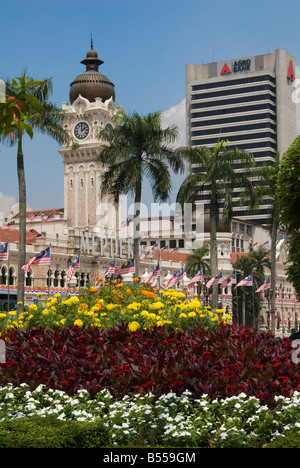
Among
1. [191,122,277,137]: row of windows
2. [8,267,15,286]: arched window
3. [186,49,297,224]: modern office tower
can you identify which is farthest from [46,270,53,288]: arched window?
[191,122,277,137]: row of windows

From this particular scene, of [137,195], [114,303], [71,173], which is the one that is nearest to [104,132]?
[137,195]

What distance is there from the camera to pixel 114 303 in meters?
16.3

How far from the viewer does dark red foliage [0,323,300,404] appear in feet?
30.6

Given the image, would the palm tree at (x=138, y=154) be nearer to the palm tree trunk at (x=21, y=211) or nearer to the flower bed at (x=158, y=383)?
the palm tree trunk at (x=21, y=211)

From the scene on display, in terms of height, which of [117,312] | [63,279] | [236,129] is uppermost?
[236,129]

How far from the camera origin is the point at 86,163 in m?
114

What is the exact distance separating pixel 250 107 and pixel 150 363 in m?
152

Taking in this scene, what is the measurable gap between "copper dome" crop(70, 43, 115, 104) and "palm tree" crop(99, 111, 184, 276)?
82.8 m

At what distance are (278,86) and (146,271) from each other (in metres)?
82.5

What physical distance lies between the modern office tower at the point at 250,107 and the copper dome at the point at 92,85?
39.0 metres

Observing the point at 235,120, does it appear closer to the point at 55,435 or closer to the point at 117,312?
the point at 117,312

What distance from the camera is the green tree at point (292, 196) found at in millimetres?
24328

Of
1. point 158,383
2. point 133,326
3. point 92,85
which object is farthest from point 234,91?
point 158,383

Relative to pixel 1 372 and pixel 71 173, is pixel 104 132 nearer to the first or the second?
pixel 1 372
